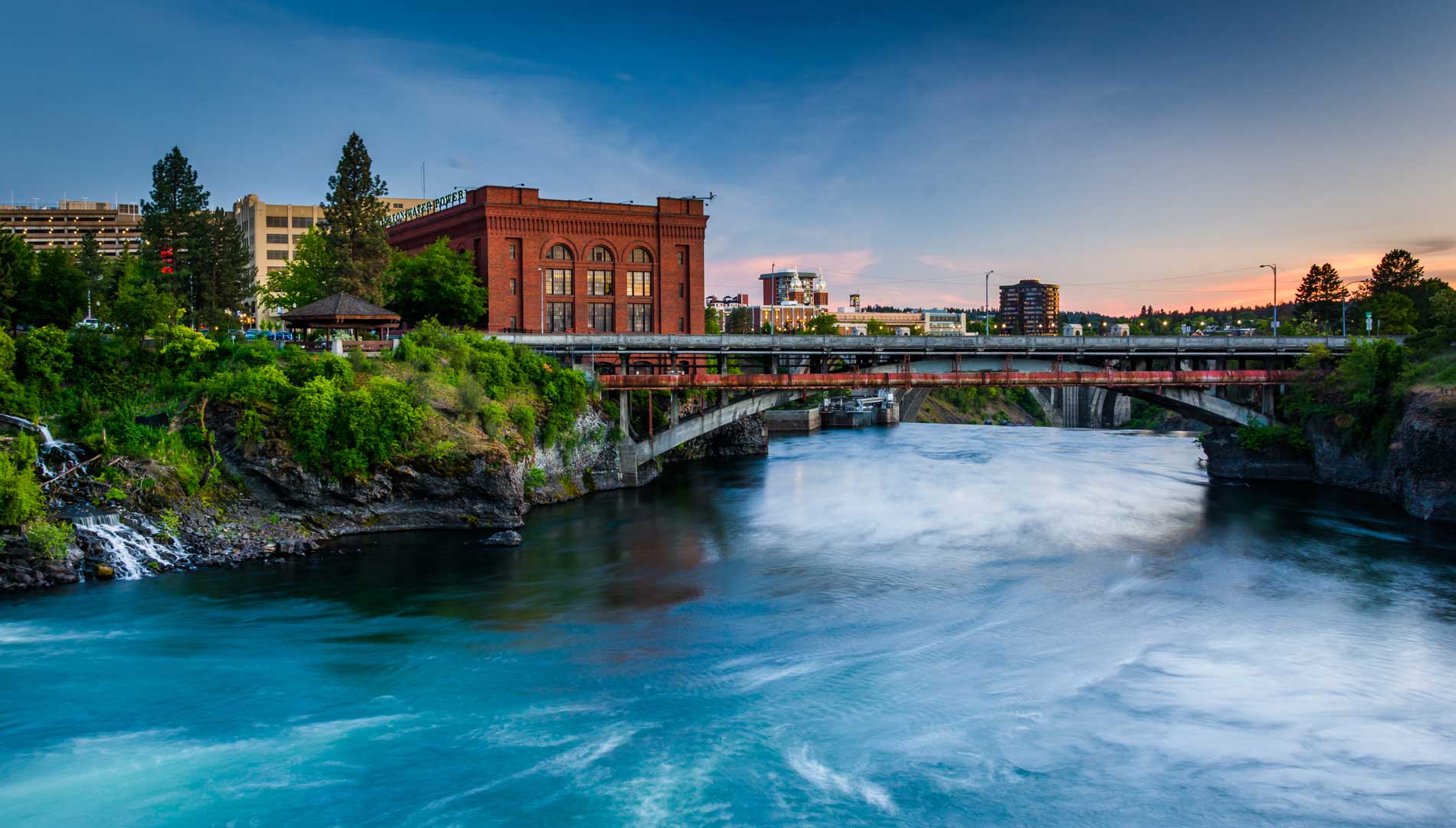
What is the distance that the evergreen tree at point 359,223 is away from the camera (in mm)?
60062

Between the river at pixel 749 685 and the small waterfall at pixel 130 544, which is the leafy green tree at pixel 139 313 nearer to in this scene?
the small waterfall at pixel 130 544

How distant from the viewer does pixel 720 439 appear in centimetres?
6850

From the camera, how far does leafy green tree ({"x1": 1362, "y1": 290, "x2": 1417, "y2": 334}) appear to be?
70.8 meters

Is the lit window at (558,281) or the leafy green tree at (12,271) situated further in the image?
the lit window at (558,281)

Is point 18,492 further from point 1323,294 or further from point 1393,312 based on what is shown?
point 1323,294

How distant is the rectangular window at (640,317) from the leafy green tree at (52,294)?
109 ft

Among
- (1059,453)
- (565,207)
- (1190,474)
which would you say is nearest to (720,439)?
(565,207)

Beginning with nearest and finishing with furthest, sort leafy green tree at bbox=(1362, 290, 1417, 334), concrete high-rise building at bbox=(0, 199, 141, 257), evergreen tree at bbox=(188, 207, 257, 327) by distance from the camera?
evergreen tree at bbox=(188, 207, 257, 327)
leafy green tree at bbox=(1362, 290, 1417, 334)
concrete high-rise building at bbox=(0, 199, 141, 257)

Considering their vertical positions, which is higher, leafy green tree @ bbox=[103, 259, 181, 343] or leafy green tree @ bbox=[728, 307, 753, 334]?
leafy green tree @ bbox=[728, 307, 753, 334]

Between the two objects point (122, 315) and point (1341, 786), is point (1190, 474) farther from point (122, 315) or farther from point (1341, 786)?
point (122, 315)

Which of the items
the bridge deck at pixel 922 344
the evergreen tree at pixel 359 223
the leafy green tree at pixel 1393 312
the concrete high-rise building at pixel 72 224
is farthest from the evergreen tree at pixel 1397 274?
the concrete high-rise building at pixel 72 224

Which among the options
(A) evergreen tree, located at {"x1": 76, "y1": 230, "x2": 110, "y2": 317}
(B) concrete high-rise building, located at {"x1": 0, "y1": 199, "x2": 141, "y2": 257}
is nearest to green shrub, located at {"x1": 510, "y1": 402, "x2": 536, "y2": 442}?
(A) evergreen tree, located at {"x1": 76, "y1": 230, "x2": 110, "y2": 317}

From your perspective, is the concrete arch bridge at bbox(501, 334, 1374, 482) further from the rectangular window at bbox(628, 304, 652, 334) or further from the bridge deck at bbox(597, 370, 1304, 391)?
the rectangular window at bbox(628, 304, 652, 334)

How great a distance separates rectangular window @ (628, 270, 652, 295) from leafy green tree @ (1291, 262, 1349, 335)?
6349 centimetres
